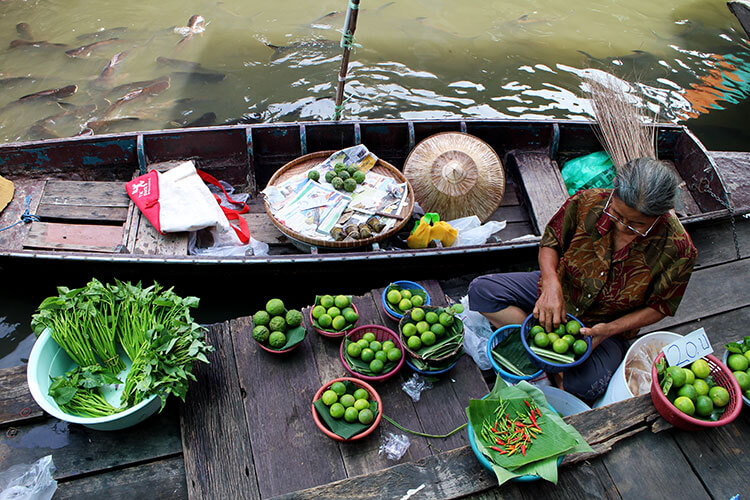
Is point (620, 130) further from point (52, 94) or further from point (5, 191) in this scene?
point (52, 94)

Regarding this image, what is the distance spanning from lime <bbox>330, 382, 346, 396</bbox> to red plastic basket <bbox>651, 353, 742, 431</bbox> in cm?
144

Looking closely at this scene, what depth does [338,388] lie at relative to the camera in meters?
2.55

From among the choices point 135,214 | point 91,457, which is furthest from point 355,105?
point 91,457

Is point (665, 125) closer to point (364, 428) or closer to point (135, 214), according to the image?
point (364, 428)

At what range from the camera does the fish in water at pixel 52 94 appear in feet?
22.9

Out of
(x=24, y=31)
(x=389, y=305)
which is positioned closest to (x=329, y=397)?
(x=389, y=305)

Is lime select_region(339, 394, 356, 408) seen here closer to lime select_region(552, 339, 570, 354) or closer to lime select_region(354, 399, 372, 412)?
lime select_region(354, 399, 372, 412)

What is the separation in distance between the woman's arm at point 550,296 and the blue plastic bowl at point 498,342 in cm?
19

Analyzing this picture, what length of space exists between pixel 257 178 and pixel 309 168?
2.05 ft

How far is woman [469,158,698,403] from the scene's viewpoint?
238 cm

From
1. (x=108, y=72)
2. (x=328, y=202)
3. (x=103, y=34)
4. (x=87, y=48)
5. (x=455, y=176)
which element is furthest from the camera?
(x=103, y=34)

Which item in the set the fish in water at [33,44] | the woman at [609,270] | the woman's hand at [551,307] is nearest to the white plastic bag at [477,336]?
the woman at [609,270]

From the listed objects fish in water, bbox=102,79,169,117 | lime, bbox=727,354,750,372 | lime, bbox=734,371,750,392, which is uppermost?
lime, bbox=734,371,750,392

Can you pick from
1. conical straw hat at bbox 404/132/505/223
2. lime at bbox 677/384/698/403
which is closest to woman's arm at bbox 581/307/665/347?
lime at bbox 677/384/698/403
